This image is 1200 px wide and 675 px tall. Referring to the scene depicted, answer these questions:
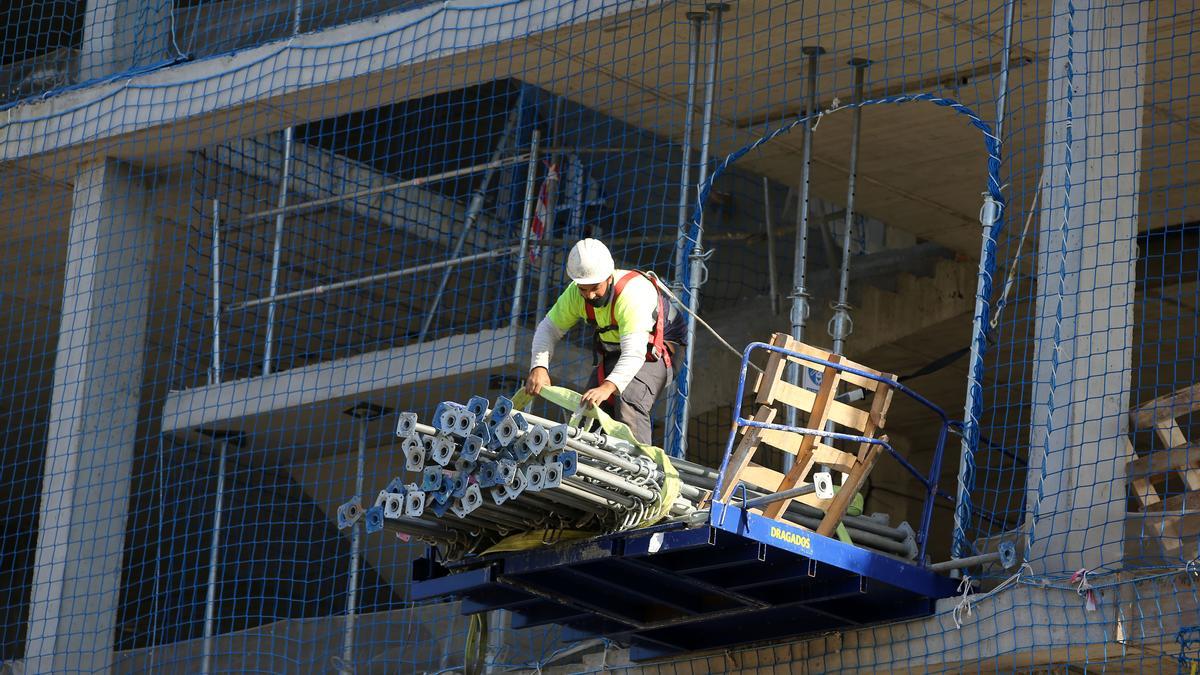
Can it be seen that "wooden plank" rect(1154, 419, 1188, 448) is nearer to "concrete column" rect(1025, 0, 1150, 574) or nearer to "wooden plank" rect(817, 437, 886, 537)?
"concrete column" rect(1025, 0, 1150, 574)

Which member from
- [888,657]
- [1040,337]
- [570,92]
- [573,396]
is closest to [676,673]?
[888,657]

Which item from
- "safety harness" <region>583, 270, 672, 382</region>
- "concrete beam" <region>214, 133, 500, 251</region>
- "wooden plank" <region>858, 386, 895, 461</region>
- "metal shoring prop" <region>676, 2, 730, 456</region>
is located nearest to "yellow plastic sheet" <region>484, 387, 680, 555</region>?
"safety harness" <region>583, 270, 672, 382</region>

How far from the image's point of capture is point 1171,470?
9.25 m

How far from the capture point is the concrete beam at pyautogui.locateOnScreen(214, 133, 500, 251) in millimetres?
15203

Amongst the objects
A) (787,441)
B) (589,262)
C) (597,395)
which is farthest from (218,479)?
(597,395)

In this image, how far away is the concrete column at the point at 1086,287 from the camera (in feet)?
30.9

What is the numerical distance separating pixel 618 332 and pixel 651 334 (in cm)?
17

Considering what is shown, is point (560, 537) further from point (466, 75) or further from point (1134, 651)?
point (466, 75)

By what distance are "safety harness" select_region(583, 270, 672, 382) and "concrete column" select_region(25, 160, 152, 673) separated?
5.56 meters

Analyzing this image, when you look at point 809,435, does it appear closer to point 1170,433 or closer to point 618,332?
point 618,332

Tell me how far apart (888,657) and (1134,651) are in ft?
4.20

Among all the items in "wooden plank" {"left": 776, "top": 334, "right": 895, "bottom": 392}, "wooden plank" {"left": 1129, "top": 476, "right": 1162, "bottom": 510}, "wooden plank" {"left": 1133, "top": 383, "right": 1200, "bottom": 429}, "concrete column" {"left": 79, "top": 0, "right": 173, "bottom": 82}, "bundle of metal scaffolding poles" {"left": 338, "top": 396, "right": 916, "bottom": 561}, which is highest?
"concrete column" {"left": 79, "top": 0, "right": 173, "bottom": 82}

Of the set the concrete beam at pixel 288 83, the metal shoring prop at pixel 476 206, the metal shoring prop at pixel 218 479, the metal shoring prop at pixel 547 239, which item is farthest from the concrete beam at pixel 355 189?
the concrete beam at pixel 288 83

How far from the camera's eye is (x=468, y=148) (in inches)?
650
